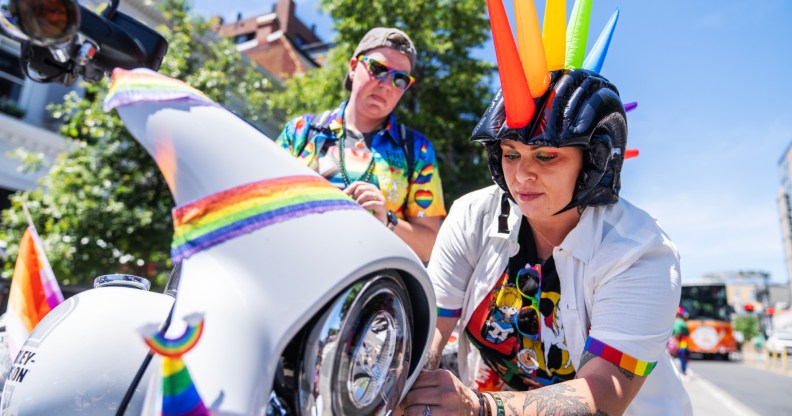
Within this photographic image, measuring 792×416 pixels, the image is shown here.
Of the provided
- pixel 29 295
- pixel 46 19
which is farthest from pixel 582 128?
pixel 29 295

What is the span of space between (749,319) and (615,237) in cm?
7352

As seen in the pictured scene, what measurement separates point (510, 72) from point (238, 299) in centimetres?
94

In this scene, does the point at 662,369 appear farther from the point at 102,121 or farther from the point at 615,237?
the point at 102,121

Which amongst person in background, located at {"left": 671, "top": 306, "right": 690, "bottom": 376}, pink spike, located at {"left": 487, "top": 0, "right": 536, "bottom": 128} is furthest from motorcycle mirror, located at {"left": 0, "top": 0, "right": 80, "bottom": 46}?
person in background, located at {"left": 671, "top": 306, "right": 690, "bottom": 376}

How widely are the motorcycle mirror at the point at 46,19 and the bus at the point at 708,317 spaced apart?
90.8 feet

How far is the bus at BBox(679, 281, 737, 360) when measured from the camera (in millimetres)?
24984

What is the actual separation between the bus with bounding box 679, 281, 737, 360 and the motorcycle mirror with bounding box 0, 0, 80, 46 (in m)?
27.7

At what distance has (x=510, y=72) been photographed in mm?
1399

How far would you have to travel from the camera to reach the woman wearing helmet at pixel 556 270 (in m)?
1.38

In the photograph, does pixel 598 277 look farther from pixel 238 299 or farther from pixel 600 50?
pixel 238 299

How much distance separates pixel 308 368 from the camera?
2.79 ft

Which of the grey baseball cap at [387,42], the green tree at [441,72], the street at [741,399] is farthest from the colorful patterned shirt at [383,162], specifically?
the green tree at [441,72]

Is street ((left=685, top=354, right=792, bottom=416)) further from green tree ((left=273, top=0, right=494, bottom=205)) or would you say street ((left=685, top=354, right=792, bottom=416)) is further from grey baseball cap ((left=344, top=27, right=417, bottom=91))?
grey baseball cap ((left=344, top=27, right=417, bottom=91))

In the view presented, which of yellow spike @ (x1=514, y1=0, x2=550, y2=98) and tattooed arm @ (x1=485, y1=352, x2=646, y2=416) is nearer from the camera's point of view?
tattooed arm @ (x1=485, y1=352, x2=646, y2=416)
